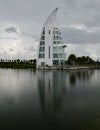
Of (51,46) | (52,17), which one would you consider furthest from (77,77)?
(52,17)

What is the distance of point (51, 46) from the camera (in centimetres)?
10562

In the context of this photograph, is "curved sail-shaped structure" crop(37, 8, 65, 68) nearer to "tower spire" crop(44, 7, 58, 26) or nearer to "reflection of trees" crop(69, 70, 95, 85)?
"tower spire" crop(44, 7, 58, 26)

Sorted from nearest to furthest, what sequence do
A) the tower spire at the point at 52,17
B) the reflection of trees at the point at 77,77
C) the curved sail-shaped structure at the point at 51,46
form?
the reflection of trees at the point at 77,77
the tower spire at the point at 52,17
the curved sail-shaped structure at the point at 51,46

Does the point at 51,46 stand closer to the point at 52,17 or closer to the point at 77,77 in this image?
the point at 52,17

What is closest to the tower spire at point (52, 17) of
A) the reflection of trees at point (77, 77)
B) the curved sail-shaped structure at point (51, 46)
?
the curved sail-shaped structure at point (51, 46)

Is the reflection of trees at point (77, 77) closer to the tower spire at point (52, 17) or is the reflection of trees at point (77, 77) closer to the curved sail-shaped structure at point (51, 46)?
the curved sail-shaped structure at point (51, 46)

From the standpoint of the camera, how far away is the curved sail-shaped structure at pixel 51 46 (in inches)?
4146

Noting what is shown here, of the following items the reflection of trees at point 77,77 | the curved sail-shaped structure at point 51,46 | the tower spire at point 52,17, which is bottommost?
the reflection of trees at point 77,77

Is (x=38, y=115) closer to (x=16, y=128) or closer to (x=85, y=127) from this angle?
(x=16, y=128)

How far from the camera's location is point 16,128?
1125 centimetres

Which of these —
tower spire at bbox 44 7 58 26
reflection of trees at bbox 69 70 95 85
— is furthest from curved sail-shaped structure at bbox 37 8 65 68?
reflection of trees at bbox 69 70 95 85

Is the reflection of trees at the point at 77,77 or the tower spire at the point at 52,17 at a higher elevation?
the tower spire at the point at 52,17

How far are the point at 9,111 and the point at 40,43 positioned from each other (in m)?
96.1

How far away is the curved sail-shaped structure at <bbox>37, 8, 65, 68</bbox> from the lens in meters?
105
